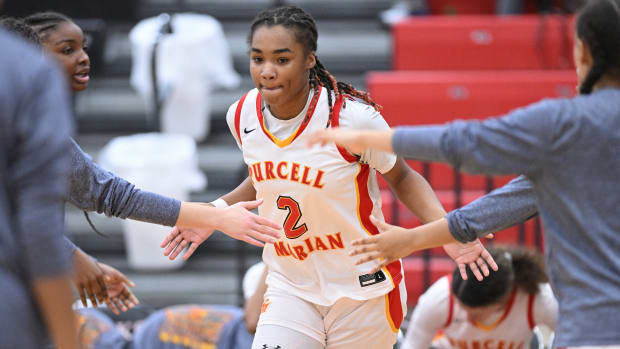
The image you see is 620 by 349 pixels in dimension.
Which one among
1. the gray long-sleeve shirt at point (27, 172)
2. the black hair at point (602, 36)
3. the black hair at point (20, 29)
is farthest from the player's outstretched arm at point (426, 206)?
the gray long-sleeve shirt at point (27, 172)

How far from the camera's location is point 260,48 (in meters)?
3.12

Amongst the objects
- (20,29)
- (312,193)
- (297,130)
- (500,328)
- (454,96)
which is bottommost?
(500,328)

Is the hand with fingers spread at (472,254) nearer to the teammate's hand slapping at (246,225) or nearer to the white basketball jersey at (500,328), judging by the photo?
the teammate's hand slapping at (246,225)

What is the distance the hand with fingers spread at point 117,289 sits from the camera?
3535mm

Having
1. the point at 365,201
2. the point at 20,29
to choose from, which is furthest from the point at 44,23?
the point at 365,201

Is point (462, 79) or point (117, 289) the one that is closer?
point (117, 289)

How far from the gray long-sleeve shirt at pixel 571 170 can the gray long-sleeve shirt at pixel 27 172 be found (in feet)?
2.92

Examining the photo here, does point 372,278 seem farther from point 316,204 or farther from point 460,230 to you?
point 460,230

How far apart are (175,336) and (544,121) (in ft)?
10.2

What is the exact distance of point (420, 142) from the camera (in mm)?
2367

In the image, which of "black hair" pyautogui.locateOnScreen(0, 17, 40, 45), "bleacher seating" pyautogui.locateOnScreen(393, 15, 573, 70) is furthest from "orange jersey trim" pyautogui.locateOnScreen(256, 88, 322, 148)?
"bleacher seating" pyautogui.locateOnScreen(393, 15, 573, 70)

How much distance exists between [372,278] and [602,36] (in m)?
1.25

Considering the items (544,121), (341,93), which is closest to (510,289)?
(341,93)

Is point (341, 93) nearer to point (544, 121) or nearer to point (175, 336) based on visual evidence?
point (544, 121)
